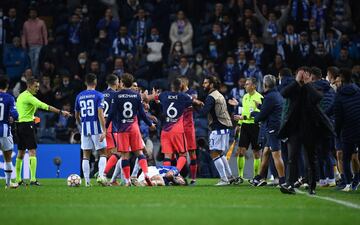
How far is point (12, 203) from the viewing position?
13.6 m

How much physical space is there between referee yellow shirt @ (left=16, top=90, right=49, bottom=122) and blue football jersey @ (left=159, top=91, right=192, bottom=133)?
2.97m

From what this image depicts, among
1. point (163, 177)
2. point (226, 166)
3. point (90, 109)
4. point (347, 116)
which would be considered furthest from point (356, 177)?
point (90, 109)

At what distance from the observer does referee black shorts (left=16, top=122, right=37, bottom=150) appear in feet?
67.1

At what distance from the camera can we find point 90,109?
756 inches

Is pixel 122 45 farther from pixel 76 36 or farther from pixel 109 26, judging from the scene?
pixel 76 36

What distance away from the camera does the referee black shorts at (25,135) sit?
20.4 m

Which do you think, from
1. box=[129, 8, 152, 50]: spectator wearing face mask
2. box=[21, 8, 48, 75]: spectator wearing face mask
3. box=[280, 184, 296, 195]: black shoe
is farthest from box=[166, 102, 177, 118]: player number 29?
box=[21, 8, 48, 75]: spectator wearing face mask

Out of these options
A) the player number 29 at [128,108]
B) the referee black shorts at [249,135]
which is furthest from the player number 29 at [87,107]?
the referee black shorts at [249,135]

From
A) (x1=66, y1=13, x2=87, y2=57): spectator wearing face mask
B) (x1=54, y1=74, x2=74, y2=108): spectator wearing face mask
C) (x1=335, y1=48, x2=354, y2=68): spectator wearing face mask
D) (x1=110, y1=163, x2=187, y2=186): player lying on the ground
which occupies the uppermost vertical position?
(x1=66, y1=13, x2=87, y2=57): spectator wearing face mask

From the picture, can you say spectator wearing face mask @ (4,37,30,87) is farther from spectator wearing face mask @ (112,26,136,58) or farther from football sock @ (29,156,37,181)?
football sock @ (29,156,37,181)

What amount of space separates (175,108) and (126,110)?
2088 mm

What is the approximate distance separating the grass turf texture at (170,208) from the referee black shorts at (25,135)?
3.77 meters

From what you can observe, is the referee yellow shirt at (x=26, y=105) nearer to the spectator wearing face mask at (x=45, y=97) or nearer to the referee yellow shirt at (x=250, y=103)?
the referee yellow shirt at (x=250, y=103)

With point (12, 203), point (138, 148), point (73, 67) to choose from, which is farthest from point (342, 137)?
point (73, 67)
